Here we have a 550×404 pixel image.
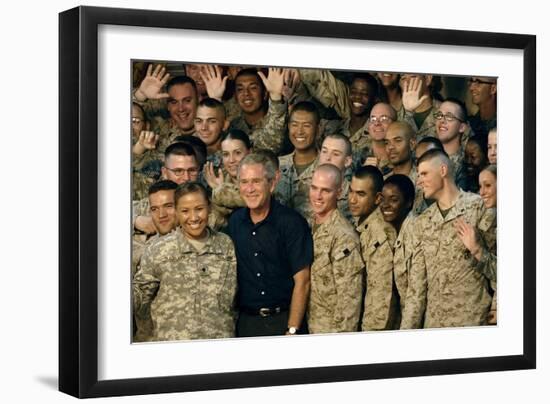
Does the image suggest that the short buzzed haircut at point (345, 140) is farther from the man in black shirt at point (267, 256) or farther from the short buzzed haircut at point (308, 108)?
the man in black shirt at point (267, 256)

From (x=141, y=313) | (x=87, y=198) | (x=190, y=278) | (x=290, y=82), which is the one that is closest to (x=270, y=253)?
(x=190, y=278)

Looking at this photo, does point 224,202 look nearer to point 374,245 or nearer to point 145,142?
point 145,142

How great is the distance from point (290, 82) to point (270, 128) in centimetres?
20

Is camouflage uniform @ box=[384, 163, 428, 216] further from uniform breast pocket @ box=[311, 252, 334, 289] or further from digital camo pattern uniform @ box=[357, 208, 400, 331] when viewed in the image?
uniform breast pocket @ box=[311, 252, 334, 289]

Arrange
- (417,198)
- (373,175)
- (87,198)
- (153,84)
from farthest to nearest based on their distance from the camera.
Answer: (417,198)
(373,175)
(153,84)
(87,198)

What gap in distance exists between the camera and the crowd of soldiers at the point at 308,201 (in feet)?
18.4

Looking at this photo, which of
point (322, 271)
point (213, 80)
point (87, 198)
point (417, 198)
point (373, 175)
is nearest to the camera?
point (87, 198)

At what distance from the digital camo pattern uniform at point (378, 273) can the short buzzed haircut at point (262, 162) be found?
45cm

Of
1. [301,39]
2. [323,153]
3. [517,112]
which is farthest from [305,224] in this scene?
[517,112]

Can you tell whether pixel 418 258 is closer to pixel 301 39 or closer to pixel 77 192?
pixel 301 39

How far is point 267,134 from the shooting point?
18.9 ft

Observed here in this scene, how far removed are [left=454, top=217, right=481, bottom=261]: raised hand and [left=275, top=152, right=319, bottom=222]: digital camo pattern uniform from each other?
73cm

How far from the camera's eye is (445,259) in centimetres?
615

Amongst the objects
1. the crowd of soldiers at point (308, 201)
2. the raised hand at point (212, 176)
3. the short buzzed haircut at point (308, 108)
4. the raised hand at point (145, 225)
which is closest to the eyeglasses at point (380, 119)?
the crowd of soldiers at point (308, 201)
